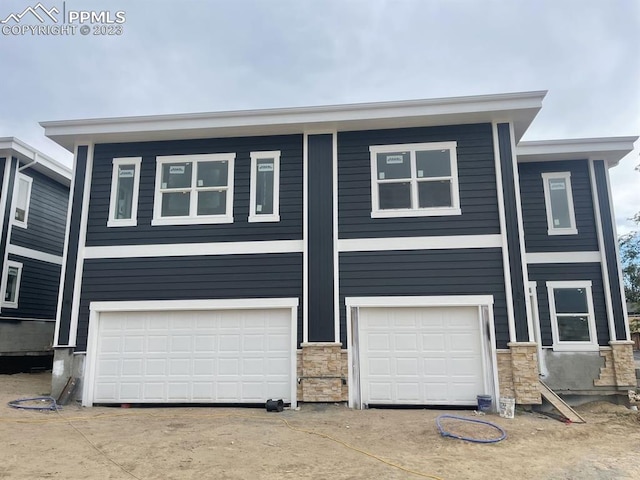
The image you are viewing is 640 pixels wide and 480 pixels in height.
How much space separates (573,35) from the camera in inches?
466

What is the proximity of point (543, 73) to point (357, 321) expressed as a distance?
385 inches

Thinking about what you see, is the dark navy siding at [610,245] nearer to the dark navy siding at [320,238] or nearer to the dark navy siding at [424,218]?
the dark navy siding at [424,218]

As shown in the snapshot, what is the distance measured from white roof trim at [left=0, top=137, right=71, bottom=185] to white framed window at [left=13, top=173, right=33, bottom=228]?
1.59 feet

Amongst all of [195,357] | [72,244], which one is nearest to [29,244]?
[72,244]

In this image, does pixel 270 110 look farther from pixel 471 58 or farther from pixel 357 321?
pixel 471 58

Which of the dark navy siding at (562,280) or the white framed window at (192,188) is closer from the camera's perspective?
the white framed window at (192,188)

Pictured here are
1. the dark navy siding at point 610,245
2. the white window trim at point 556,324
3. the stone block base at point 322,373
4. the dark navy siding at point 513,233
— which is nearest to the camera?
the dark navy siding at point 513,233

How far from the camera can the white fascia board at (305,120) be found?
28.6 ft

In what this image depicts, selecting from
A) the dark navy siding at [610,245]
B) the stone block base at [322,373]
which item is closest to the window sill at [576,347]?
the dark navy siding at [610,245]

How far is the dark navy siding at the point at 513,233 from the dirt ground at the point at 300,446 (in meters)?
1.72

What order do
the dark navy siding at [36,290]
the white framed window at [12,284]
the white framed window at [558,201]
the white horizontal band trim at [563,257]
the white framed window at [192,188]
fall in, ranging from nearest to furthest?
the white framed window at [192,188]
the white horizontal band trim at [563,257]
the white framed window at [558,201]
the white framed window at [12,284]
the dark navy siding at [36,290]

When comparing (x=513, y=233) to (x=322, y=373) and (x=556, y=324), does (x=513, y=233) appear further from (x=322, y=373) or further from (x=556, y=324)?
(x=322, y=373)

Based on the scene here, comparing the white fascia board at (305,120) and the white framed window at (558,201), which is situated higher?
the white fascia board at (305,120)

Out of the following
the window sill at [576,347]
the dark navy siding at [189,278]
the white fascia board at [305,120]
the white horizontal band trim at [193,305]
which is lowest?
the window sill at [576,347]
